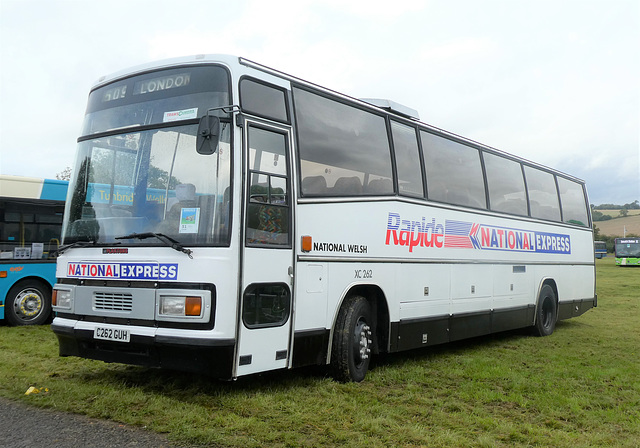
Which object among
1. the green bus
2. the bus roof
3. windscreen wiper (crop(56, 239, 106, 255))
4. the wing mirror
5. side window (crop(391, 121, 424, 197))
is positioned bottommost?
windscreen wiper (crop(56, 239, 106, 255))

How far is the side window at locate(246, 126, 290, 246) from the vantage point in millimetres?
6414

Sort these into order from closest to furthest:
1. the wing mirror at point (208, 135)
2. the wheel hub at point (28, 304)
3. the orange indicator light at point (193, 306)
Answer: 1. the orange indicator light at point (193, 306)
2. the wing mirror at point (208, 135)
3. the wheel hub at point (28, 304)

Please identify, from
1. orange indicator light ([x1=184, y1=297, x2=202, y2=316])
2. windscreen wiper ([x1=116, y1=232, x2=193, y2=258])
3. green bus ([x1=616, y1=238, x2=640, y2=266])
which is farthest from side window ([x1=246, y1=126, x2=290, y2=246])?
green bus ([x1=616, y1=238, x2=640, y2=266])

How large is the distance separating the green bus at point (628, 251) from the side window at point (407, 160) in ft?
192

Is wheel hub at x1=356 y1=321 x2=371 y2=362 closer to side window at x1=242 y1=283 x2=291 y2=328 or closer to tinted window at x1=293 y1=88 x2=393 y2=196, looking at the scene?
side window at x1=242 y1=283 x2=291 y2=328

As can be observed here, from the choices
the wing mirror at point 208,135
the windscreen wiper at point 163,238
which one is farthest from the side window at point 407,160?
the windscreen wiper at point 163,238

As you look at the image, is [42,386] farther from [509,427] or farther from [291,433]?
[509,427]

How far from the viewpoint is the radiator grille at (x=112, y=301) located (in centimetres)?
630

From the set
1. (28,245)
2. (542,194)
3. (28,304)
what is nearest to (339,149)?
(542,194)

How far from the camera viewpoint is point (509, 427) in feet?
18.8

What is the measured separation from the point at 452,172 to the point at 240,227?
16.4ft

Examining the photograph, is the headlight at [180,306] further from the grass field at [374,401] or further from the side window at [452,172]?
the side window at [452,172]

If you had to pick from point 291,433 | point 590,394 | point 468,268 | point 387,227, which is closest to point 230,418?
point 291,433

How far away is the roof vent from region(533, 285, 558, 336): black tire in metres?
5.57
